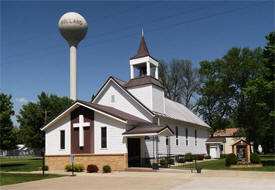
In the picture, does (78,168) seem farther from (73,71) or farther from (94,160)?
(73,71)

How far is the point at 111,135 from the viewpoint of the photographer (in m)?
27.4

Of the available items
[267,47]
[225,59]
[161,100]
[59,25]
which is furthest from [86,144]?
[59,25]

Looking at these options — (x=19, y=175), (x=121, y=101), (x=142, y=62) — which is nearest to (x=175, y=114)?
(x=142, y=62)

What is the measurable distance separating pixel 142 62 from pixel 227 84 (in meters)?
27.6

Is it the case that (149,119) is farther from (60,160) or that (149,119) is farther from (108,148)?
(60,160)

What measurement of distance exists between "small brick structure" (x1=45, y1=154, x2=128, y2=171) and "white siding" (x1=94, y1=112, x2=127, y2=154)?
1.49 ft

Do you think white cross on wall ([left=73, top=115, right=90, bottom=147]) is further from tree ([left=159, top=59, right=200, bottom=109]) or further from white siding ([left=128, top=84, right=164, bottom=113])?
tree ([left=159, top=59, right=200, bottom=109])

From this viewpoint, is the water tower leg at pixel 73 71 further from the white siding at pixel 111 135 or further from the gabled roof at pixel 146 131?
the gabled roof at pixel 146 131

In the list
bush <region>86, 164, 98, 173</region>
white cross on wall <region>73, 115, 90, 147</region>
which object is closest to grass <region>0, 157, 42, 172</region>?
white cross on wall <region>73, 115, 90, 147</region>

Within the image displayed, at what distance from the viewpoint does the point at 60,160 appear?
1162 inches

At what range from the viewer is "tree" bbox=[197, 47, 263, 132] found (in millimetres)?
55031

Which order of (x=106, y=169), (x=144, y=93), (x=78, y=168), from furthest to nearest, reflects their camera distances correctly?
(x=144, y=93) < (x=78, y=168) < (x=106, y=169)

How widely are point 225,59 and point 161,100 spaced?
88.0 ft

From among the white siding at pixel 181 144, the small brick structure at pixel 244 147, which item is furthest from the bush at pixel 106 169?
the small brick structure at pixel 244 147
